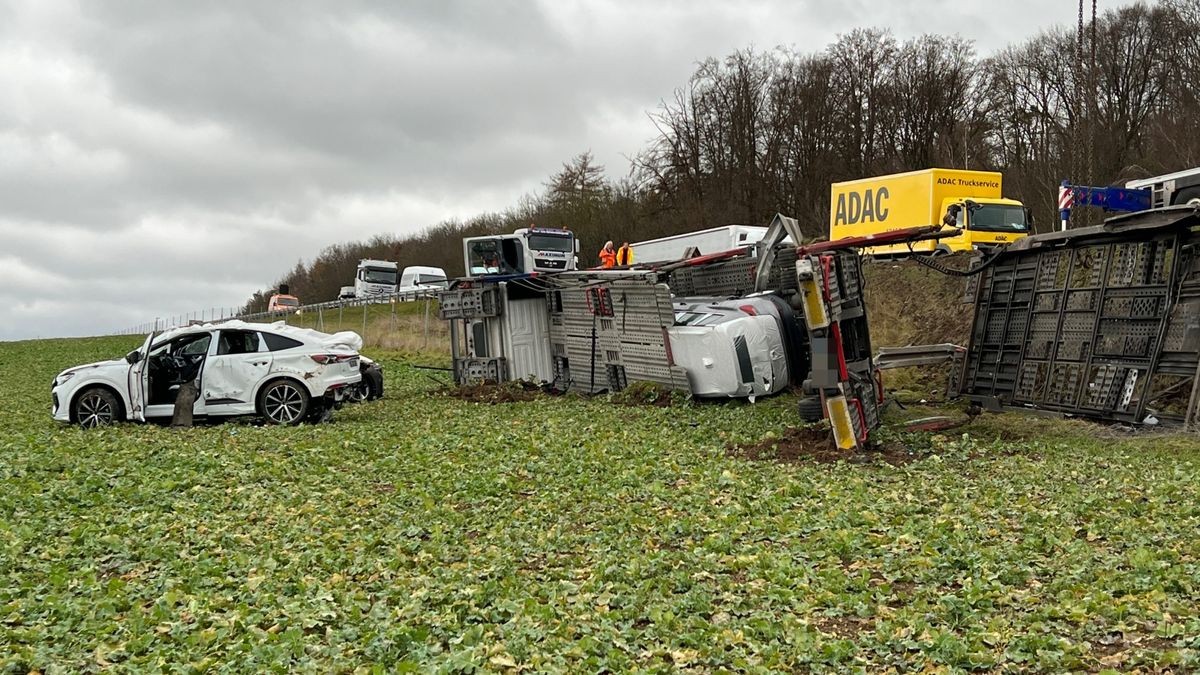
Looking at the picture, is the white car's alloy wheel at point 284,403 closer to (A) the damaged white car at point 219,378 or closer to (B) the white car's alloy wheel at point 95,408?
(A) the damaged white car at point 219,378

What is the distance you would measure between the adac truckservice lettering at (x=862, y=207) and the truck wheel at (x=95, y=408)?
59.2ft

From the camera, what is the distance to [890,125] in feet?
139

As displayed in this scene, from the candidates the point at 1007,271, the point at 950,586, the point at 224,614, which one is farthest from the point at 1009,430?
the point at 224,614

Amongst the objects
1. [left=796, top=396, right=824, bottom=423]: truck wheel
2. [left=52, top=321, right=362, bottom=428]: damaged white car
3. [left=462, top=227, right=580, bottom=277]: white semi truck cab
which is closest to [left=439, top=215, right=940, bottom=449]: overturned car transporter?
[left=796, top=396, right=824, bottom=423]: truck wheel

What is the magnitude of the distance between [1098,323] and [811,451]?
497cm

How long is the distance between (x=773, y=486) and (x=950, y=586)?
3.13 meters

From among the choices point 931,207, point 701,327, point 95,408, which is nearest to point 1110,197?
point 931,207

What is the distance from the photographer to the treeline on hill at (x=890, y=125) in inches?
1300

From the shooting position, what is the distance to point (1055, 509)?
288 inches

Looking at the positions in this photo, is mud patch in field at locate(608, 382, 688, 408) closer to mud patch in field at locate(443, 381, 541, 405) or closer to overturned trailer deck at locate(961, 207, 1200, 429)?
mud patch in field at locate(443, 381, 541, 405)

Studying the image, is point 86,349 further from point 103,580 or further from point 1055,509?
point 1055,509

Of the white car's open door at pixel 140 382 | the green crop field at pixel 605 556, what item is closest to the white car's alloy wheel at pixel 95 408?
the white car's open door at pixel 140 382

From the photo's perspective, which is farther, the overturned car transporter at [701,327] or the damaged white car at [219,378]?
the damaged white car at [219,378]

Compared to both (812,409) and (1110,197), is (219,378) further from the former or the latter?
(1110,197)
